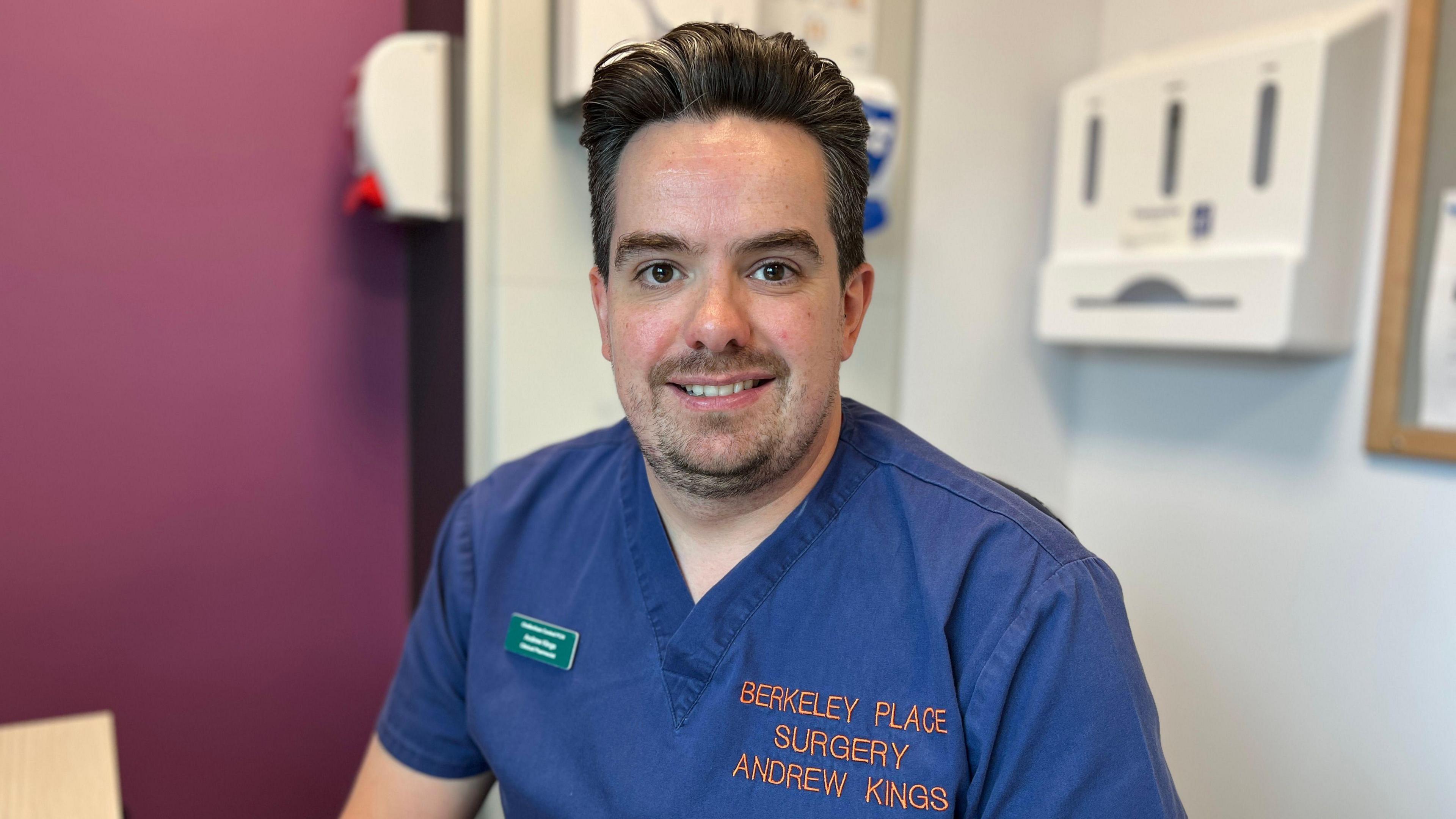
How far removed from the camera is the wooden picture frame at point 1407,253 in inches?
51.8

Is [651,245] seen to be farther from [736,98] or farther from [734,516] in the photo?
[734,516]

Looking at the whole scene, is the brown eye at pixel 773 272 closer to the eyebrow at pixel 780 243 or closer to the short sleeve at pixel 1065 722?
the eyebrow at pixel 780 243

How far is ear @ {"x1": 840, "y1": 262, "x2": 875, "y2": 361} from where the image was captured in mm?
970

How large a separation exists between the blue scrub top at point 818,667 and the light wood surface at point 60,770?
289 mm

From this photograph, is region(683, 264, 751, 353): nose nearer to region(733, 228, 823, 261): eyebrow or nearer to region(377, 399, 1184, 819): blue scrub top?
region(733, 228, 823, 261): eyebrow

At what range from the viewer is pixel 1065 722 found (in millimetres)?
778

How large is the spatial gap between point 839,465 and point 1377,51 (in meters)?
1.06

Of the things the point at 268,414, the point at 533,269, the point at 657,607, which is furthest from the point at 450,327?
the point at 657,607

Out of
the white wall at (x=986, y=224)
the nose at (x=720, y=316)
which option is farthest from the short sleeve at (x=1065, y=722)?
the white wall at (x=986, y=224)

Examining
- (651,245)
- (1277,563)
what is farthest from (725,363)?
(1277,563)

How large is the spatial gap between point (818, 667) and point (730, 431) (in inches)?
8.7

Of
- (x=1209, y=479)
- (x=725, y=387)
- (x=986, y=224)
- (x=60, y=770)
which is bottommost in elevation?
(x=60, y=770)

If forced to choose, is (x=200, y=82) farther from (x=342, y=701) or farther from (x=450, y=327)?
(x=342, y=701)

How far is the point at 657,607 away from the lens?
938 millimetres
